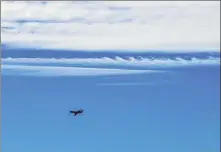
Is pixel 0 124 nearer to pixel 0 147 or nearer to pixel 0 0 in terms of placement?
pixel 0 147

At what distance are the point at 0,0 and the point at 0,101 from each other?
175cm

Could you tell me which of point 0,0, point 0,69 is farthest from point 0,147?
point 0,0

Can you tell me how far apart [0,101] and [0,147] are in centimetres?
82

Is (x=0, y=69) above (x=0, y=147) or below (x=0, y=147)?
above

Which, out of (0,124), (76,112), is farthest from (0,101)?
(76,112)

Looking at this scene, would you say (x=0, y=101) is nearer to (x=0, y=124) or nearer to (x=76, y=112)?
(x=0, y=124)

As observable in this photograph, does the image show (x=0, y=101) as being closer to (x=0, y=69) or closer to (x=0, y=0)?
(x=0, y=69)

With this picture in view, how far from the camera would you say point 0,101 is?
993cm

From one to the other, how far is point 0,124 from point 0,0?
2.16 m

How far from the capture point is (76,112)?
10.1 meters

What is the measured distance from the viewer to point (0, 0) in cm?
983

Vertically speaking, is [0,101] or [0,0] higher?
[0,0]

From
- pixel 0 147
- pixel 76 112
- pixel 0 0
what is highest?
pixel 0 0

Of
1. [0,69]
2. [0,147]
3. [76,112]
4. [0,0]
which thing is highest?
[0,0]
